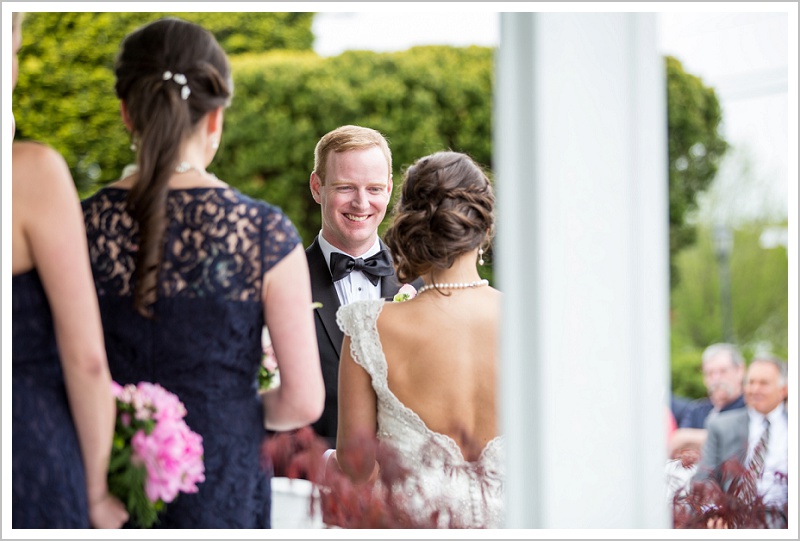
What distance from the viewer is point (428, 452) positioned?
2574 millimetres

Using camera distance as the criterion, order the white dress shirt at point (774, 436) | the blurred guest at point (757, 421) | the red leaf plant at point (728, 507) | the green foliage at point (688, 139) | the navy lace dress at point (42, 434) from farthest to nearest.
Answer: the green foliage at point (688, 139) → the blurred guest at point (757, 421) → the white dress shirt at point (774, 436) → the red leaf plant at point (728, 507) → the navy lace dress at point (42, 434)

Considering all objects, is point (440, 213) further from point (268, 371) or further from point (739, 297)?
point (739, 297)

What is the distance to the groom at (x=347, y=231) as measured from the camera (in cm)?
294

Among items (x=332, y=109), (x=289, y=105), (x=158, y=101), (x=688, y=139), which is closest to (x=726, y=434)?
(x=158, y=101)

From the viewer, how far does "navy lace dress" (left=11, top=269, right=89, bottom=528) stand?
2.26 m

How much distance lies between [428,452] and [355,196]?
2.98 feet

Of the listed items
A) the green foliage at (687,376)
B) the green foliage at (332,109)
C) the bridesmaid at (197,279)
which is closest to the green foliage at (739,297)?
the green foliage at (687,376)

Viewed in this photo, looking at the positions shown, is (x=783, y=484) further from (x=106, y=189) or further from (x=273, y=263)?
(x=106, y=189)

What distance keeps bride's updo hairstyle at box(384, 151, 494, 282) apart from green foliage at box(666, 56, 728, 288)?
803cm

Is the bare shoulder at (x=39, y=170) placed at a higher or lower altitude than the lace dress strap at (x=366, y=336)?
higher

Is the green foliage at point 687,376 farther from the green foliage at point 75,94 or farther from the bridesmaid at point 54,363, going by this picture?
the bridesmaid at point 54,363

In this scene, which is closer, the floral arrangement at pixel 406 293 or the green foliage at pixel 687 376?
the floral arrangement at pixel 406 293

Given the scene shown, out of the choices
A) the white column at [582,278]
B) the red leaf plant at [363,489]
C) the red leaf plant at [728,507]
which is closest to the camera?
the white column at [582,278]

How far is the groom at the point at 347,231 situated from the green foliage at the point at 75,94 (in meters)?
6.81
